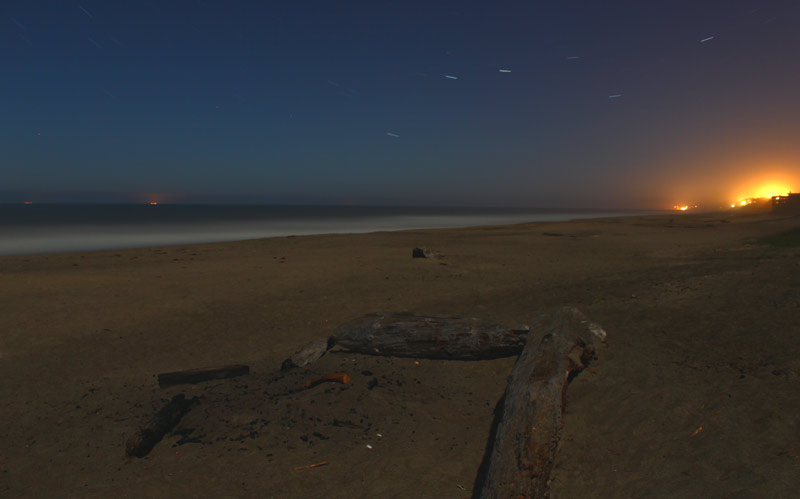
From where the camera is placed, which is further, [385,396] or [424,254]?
[424,254]

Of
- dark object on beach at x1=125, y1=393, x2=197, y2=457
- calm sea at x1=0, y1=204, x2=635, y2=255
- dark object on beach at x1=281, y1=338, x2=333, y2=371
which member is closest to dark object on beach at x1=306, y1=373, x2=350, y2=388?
dark object on beach at x1=281, y1=338, x2=333, y2=371

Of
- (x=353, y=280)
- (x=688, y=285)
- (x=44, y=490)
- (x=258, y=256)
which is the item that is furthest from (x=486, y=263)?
(x=44, y=490)

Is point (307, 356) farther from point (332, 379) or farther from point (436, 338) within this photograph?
point (436, 338)

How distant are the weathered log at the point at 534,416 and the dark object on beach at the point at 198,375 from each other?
4.06 metres

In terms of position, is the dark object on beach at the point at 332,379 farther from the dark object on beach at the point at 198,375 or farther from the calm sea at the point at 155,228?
the calm sea at the point at 155,228

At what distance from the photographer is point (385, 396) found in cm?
599

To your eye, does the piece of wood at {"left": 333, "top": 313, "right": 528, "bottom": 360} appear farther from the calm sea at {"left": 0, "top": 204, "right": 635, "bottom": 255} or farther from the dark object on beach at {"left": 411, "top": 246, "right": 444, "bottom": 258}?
the calm sea at {"left": 0, "top": 204, "right": 635, "bottom": 255}

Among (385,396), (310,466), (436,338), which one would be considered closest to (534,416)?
(385,396)

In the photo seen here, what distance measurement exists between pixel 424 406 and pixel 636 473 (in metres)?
2.53

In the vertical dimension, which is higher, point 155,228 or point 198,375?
point 155,228

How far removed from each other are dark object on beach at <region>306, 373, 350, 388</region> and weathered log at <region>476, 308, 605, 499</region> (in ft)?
7.17

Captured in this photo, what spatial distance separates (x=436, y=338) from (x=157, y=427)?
3.93 meters

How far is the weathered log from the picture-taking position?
3791 millimetres

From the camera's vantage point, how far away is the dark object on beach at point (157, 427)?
4.95m
